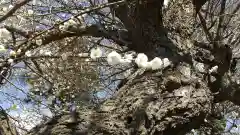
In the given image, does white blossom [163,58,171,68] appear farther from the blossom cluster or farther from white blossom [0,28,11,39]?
white blossom [0,28,11,39]

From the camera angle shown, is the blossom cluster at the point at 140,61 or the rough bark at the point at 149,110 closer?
the rough bark at the point at 149,110

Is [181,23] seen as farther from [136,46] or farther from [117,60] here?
[117,60]

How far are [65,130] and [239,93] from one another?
2272 mm

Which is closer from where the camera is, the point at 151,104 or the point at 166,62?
the point at 151,104

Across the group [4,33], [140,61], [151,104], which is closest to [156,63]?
[140,61]

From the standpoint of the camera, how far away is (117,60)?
95.3 inches

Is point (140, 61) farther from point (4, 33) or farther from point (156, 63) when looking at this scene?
point (4, 33)

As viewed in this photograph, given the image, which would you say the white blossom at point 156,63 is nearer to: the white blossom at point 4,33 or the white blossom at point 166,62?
the white blossom at point 166,62

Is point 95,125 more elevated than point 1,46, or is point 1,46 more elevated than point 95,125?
point 1,46

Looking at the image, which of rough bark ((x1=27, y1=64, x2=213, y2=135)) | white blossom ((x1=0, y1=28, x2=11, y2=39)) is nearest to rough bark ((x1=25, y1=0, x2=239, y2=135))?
rough bark ((x1=27, y1=64, x2=213, y2=135))

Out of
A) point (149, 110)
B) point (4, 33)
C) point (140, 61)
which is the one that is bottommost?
point (149, 110)

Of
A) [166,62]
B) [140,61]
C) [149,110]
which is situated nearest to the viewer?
[149,110]

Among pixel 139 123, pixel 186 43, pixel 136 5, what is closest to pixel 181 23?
pixel 186 43

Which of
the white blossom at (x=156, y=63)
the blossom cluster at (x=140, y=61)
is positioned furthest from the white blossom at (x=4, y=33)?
the white blossom at (x=156, y=63)
